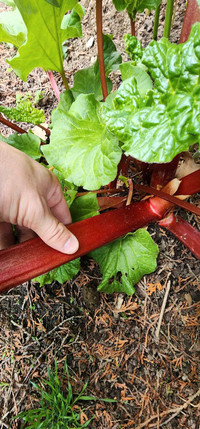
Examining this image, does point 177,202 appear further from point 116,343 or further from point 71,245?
point 116,343

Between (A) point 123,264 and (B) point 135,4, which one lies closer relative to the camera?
(B) point 135,4

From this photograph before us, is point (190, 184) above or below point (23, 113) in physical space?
Result: below

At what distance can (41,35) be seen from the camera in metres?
1.04

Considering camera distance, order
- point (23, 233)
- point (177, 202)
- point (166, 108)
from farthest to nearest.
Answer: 1. point (23, 233)
2. point (177, 202)
3. point (166, 108)

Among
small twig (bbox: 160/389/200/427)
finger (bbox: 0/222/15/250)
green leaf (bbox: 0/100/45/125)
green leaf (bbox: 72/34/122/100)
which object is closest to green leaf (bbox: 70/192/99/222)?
finger (bbox: 0/222/15/250)

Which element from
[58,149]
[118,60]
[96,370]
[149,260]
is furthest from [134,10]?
[96,370]

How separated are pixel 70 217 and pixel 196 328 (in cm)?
58

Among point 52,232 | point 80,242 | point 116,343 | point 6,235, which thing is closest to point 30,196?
point 52,232

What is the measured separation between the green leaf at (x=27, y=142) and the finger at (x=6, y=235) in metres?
0.28

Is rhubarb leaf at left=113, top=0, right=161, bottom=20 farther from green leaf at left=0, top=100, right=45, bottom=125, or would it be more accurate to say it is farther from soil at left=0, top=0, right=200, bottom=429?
soil at left=0, top=0, right=200, bottom=429

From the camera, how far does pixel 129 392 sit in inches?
45.7

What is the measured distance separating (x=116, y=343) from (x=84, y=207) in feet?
1.64

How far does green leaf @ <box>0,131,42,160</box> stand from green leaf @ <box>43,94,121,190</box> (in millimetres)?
262

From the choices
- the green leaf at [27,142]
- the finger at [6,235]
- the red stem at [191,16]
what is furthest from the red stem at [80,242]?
the red stem at [191,16]
